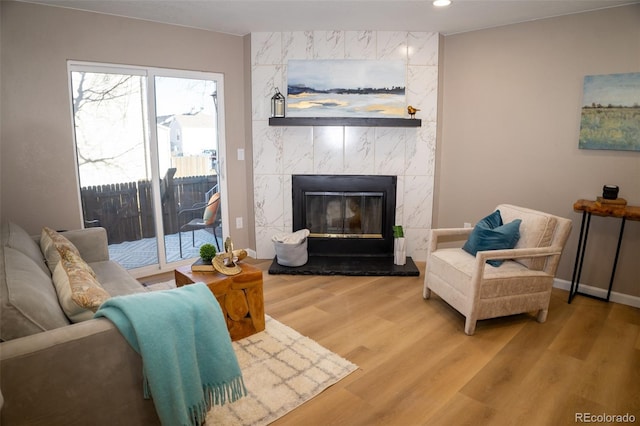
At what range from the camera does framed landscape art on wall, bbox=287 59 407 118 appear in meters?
4.13

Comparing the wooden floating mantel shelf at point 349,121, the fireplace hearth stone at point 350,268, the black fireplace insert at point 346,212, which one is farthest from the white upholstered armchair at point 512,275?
the wooden floating mantel shelf at point 349,121

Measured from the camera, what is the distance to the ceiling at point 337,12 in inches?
126

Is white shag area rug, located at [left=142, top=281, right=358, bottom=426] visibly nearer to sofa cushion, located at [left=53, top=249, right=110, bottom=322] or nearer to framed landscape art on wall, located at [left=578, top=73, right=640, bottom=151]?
sofa cushion, located at [left=53, top=249, right=110, bottom=322]

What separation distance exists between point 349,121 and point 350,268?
1529 millimetres

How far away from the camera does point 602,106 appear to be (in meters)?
3.34

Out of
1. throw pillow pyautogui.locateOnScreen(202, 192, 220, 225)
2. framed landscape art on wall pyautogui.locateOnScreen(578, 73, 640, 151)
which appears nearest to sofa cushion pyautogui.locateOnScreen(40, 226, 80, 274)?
throw pillow pyautogui.locateOnScreen(202, 192, 220, 225)

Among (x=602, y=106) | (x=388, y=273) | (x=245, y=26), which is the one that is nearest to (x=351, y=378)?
(x=388, y=273)

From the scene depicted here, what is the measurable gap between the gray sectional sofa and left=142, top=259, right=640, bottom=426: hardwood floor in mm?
850

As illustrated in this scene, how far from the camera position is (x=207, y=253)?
2836 mm

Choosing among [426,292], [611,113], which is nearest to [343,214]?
[426,292]

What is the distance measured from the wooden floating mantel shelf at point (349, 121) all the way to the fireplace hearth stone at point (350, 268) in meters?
1.47

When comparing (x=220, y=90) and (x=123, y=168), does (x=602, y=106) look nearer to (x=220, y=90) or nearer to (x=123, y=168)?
(x=220, y=90)

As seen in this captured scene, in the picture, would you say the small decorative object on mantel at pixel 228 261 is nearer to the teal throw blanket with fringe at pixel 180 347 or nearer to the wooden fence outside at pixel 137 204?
the teal throw blanket with fringe at pixel 180 347

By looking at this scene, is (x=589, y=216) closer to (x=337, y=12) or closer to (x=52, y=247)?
(x=337, y=12)
